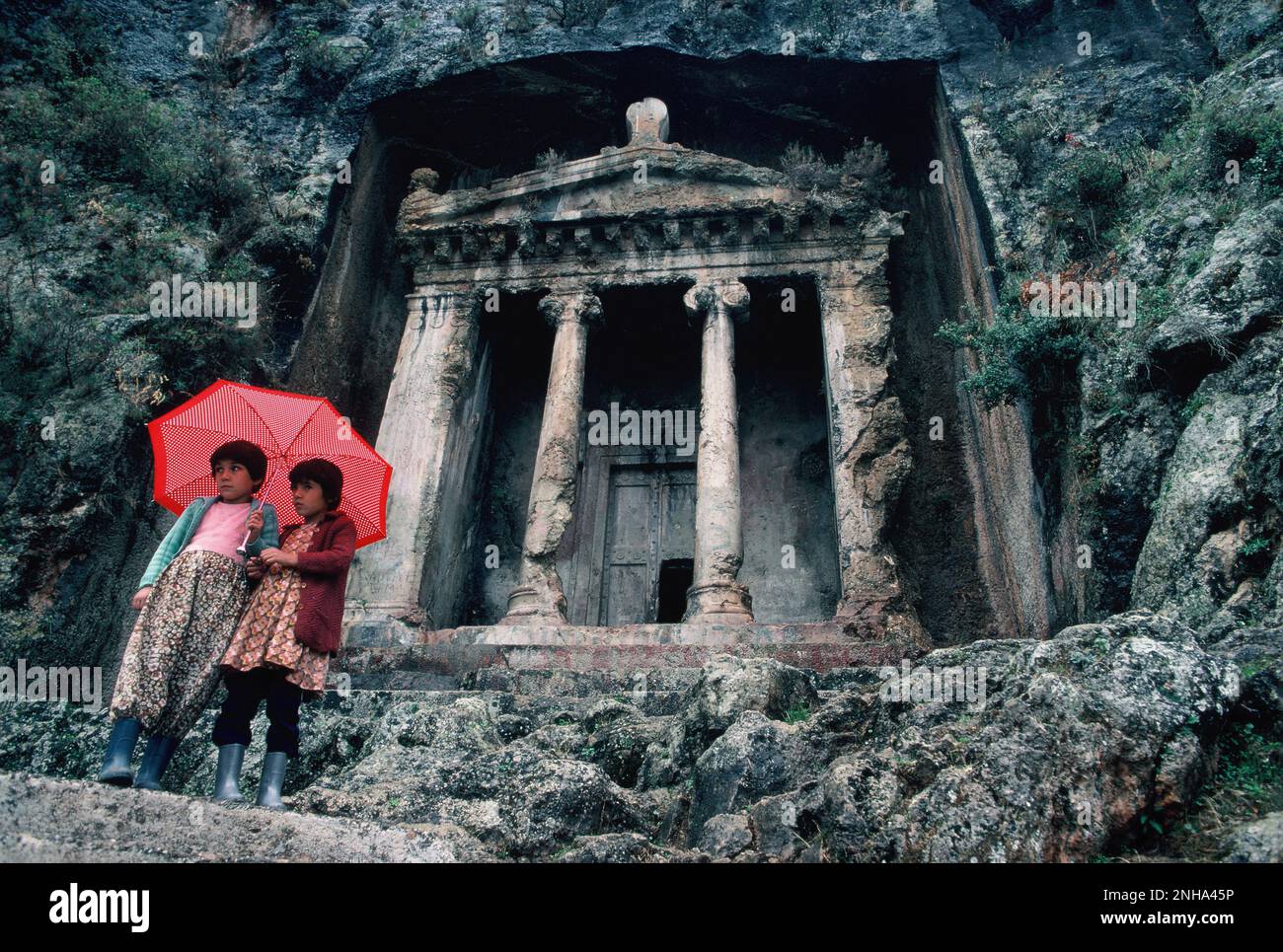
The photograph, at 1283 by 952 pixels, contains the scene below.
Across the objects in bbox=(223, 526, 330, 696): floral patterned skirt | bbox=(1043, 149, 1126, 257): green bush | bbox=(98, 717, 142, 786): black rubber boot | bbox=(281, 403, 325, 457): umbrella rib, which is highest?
bbox=(1043, 149, 1126, 257): green bush

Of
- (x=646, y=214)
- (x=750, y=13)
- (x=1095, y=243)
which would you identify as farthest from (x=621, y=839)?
(x=750, y=13)

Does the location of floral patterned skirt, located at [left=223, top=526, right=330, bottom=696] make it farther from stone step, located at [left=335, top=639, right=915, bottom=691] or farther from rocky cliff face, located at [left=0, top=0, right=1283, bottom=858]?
stone step, located at [left=335, top=639, right=915, bottom=691]

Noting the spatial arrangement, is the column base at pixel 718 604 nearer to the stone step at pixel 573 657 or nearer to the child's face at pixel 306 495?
the stone step at pixel 573 657

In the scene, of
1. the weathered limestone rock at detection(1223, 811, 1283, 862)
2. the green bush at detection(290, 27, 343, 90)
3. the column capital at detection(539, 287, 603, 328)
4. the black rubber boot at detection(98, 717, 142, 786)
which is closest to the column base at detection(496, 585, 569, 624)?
the column capital at detection(539, 287, 603, 328)

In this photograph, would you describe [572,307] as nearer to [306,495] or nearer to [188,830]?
[306,495]

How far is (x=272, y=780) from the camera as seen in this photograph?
4184 millimetres

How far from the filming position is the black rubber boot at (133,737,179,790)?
4141mm

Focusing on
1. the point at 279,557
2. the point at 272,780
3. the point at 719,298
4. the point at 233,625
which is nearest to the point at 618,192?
the point at 719,298

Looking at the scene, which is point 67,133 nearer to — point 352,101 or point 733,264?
point 352,101

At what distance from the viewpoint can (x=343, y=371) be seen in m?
11.8

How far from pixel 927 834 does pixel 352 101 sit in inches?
494

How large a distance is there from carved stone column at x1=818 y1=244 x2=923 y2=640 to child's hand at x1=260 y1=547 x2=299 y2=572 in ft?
18.4

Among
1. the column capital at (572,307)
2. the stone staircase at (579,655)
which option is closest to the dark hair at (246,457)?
the stone staircase at (579,655)

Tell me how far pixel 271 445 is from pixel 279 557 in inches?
75.4
